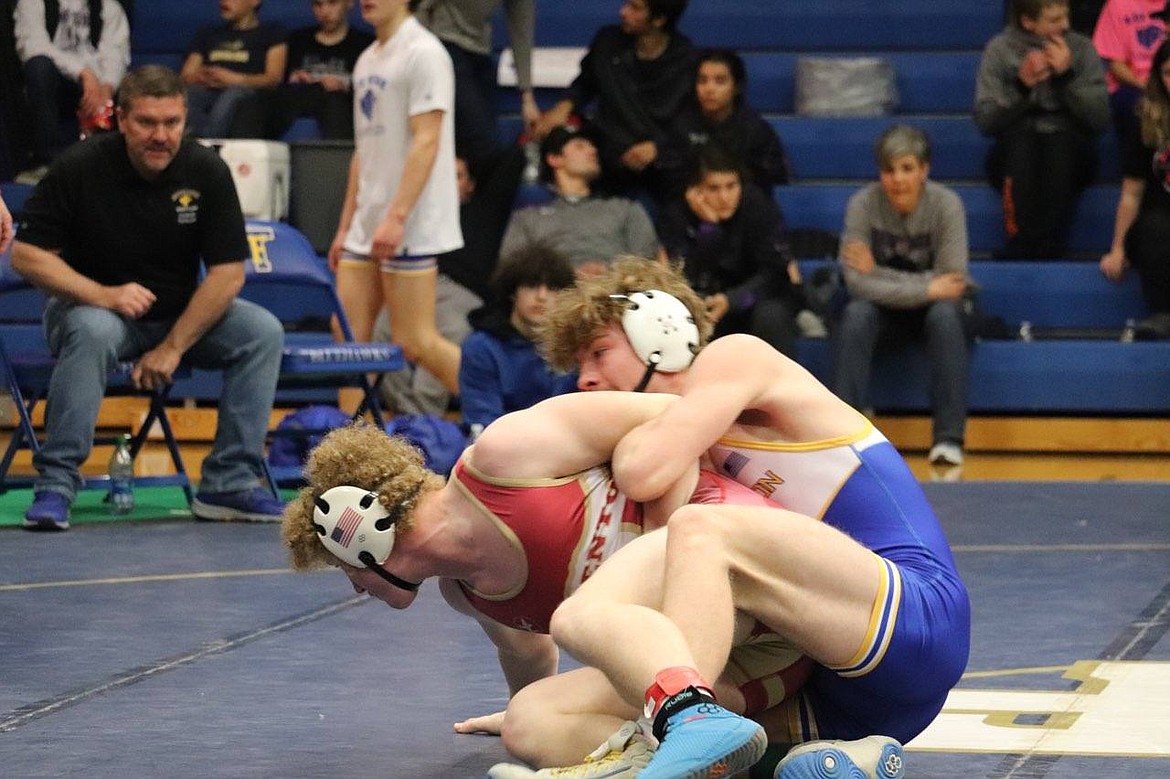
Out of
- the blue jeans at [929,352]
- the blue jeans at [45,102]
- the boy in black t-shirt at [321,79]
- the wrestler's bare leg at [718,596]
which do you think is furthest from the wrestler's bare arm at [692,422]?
the blue jeans at [45,102]

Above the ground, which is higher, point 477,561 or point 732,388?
point 732,388

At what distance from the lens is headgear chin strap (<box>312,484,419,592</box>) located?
10.7 ft

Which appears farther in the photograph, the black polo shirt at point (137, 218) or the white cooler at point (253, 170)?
the white cooler at point (253, 170)

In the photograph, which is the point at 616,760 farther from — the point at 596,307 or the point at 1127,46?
the point at 1127,46

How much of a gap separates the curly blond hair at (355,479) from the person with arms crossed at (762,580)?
14.2 inches

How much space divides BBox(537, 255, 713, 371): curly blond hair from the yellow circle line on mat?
2.35m

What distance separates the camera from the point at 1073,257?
9680mm

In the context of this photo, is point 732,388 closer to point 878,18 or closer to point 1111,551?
point 1111,551

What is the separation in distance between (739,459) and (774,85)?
24.9 ft

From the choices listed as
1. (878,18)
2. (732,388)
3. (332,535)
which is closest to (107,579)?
(332,535)

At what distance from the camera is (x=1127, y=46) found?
31.7ft

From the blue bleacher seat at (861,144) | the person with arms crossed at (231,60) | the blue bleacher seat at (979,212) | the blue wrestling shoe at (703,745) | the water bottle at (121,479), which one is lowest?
the water bottle at (121,479)

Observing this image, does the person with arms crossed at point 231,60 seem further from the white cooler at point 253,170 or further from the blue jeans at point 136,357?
the blue jeans at point 136,357

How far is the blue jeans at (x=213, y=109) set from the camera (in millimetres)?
10070
